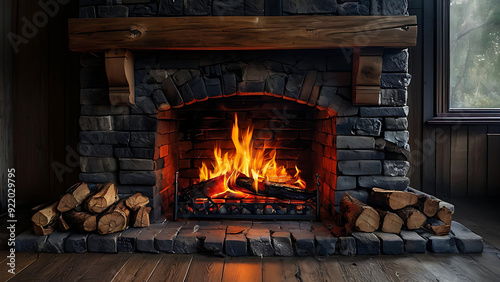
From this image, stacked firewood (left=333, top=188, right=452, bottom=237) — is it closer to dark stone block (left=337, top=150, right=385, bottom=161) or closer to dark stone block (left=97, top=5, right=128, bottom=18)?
dark stone block (left=337, top=150, right=385, bottom=161)

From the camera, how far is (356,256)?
6.60ft

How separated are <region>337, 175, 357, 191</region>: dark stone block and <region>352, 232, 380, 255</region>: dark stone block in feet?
1.34

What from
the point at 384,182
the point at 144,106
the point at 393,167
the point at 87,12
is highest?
the point at 87,12

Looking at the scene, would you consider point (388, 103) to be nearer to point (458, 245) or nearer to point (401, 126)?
point (401, 126)

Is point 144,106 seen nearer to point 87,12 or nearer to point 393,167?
point 87,12

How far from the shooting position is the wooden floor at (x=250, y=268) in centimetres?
175

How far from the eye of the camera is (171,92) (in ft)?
7.67

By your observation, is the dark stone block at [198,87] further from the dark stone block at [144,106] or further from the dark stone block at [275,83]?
the dark stone block at [275,83]

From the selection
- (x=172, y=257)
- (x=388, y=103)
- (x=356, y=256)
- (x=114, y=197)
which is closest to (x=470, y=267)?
(x=356, y=256)

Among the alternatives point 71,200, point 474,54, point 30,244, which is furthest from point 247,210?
point 474,54

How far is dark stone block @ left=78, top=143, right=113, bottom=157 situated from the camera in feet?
7.74

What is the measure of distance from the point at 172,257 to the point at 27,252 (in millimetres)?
976

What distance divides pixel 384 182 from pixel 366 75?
0.81m

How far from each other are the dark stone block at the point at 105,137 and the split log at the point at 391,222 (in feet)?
6.34
